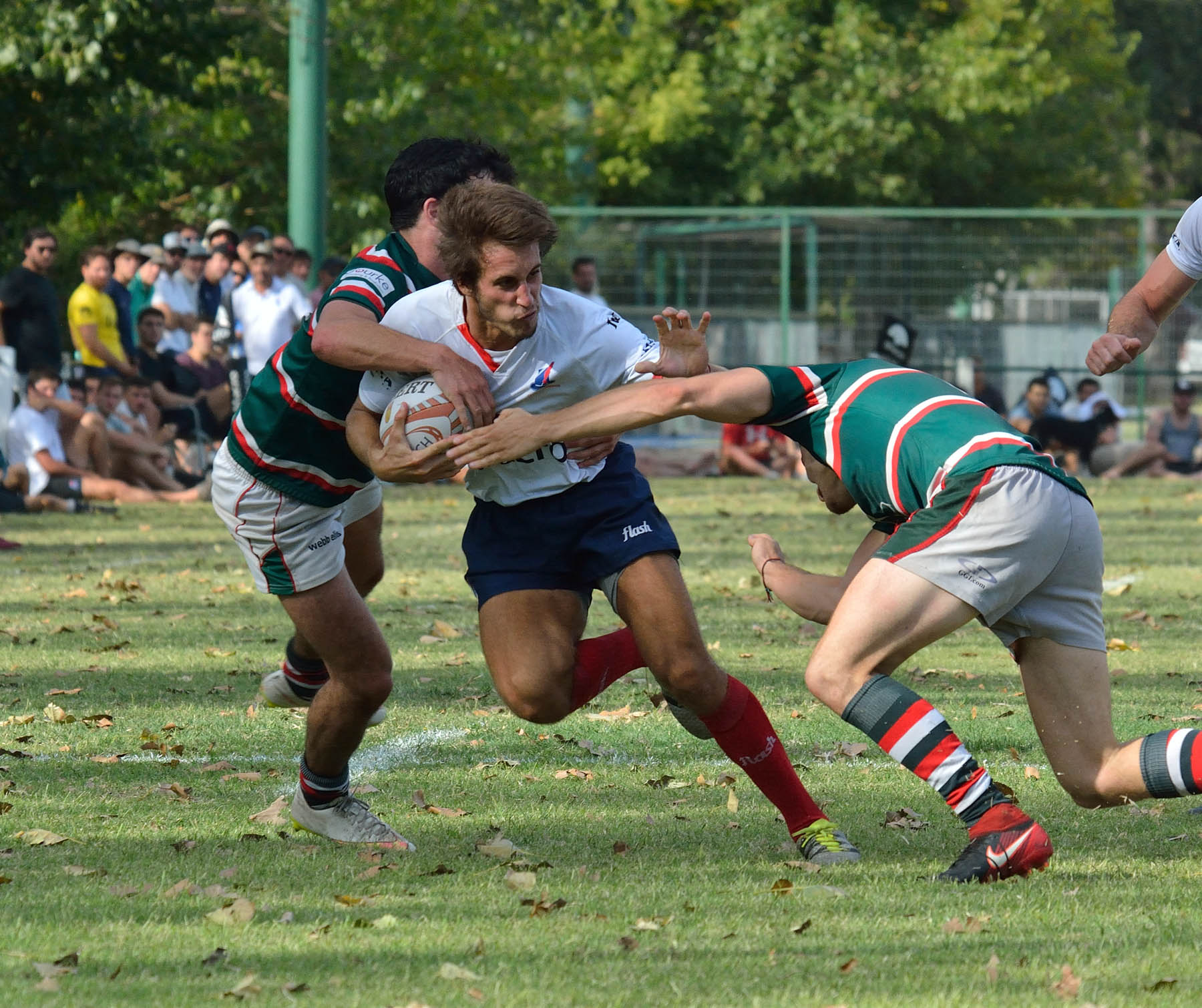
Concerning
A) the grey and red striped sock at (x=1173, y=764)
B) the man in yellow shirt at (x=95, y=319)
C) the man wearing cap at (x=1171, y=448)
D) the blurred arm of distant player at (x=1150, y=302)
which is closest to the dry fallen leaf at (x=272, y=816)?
the grey and red striped sock at (x=1173, y=764)

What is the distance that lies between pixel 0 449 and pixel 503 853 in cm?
1150

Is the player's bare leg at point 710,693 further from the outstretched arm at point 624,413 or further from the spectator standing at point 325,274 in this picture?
the spectator standing at point 325,274

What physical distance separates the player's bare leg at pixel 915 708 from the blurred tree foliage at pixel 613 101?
48.3ft

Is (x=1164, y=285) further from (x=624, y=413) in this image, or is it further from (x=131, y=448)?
(x=131, y=448)

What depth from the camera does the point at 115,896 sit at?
180 inches

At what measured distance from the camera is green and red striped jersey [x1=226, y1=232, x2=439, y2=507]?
5.36 m

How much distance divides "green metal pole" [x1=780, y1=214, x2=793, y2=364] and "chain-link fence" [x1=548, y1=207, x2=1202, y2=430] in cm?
2

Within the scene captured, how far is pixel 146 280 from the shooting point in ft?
58.6

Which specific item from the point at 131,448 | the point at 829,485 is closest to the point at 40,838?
the point at 829,485

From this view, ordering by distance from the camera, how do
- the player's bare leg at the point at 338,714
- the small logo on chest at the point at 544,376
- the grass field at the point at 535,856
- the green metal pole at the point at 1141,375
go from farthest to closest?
the green metal pole at the point at 1141,375, the player's bare leg at the point at 338,714, the small logo on chest at the point at 544,376, the grass field at the point at 535,856

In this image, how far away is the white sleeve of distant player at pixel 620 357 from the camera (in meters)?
5.27

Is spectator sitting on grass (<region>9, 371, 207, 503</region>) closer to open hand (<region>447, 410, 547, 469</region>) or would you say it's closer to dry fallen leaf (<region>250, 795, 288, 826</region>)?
dry fallen leaf (<region>250, 795, 288, 826</region>)

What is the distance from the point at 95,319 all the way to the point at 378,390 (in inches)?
473

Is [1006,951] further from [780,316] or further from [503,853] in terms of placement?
[780,316]
